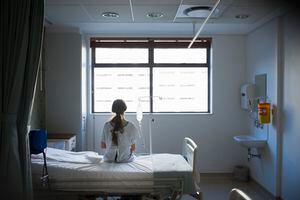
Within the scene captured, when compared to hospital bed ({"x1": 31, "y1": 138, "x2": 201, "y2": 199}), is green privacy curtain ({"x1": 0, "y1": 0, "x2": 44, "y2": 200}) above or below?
above

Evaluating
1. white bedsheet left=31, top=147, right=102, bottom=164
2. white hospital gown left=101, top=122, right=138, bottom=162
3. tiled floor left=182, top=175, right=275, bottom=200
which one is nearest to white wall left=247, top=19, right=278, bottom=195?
tiled floor left=182, top=175, right=275, bottom=200

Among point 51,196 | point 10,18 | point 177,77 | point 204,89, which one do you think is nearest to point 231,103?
point 204,89

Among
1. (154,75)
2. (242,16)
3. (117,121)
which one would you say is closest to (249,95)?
(242,16)

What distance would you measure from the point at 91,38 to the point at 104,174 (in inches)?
128

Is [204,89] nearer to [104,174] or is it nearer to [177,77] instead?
[177,77]

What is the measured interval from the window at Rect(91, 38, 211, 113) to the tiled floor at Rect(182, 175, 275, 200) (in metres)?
1.33

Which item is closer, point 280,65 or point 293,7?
point 293,7

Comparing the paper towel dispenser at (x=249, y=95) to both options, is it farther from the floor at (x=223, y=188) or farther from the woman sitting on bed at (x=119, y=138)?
the woman sitting on bed at (x=119, y=138)

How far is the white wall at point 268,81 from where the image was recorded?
4.30 meters

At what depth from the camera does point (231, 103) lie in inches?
220

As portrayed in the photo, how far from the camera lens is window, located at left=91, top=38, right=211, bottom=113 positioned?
5688 millimetres

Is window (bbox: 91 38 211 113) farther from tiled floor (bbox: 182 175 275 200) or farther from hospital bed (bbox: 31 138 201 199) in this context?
hospital bed (bbox: 31 138 201 199)

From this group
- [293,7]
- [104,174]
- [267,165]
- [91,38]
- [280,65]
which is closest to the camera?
[104,174]

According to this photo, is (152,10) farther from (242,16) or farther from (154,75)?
(154,75)
